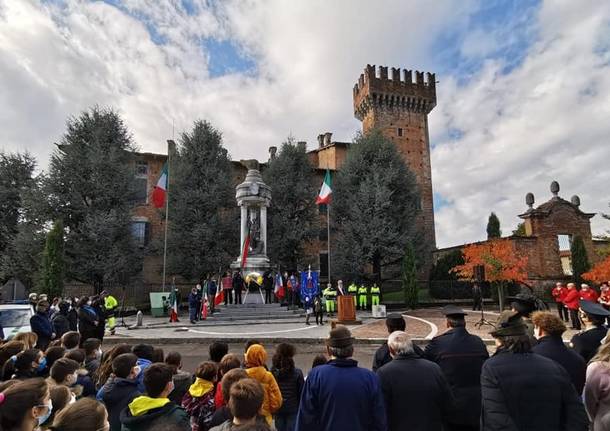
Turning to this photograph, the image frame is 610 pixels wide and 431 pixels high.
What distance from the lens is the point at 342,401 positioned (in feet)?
9.18

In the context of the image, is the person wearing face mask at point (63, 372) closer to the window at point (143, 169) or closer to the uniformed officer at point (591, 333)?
the uniformed officer at point (591, 333)

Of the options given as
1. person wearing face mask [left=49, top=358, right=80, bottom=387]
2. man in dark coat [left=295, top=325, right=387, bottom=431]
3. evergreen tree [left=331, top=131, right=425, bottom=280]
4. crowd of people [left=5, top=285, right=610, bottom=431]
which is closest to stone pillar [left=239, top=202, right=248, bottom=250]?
evergreen tree [left=331, top=131, right=425, bottom=280]

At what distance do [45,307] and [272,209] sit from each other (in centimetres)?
2148

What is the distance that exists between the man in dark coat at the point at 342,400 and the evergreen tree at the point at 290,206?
25100 millimetres

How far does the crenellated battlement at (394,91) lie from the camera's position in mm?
40875

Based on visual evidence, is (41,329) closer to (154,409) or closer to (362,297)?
(154,409)

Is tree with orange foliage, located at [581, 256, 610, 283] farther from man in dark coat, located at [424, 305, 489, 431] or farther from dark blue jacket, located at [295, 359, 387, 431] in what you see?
dark blue jacket, located at [295, 359, 387, 431]

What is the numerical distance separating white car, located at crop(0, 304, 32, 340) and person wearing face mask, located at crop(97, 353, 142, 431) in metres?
8.34

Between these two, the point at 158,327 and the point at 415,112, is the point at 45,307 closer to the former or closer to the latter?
the point at 158,327

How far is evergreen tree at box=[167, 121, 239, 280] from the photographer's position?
26297 millimetres

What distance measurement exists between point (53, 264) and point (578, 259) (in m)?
32.9

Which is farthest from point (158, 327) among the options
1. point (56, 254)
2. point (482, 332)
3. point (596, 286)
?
point (596, 286)

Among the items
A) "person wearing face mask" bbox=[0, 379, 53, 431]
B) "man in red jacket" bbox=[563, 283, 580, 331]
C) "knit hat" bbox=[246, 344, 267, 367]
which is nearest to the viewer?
"person wearing face mask" bbox=[0, 379, 53, 431]

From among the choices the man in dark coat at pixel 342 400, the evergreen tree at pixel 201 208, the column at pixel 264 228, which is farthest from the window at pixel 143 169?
the man in dark coat at pixel 342 400
